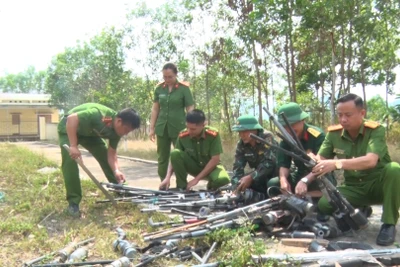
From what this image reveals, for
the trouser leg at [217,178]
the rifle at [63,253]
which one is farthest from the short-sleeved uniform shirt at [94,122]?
the rifle at [63,253]

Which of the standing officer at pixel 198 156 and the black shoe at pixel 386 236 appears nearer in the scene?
the black shoe at pixel 386 236

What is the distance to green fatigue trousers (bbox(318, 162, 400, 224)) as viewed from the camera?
348 cm

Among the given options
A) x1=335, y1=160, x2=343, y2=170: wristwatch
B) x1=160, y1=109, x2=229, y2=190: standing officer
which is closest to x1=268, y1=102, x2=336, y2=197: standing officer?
x1=335, y1=160, x2=343, y2=170: wristwatch

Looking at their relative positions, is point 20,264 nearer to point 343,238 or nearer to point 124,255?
point 124,255

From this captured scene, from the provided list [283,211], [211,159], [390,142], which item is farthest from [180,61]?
[283,211]

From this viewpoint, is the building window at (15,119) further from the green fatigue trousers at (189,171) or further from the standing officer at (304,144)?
the standing officer at (304,144)

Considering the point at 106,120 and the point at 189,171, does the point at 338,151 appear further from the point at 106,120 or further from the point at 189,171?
the point at 106,120

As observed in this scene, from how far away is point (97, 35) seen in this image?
22.7 metres

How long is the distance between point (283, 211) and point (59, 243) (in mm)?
1956

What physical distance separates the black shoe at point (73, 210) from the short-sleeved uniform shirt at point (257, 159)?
1.73 meters

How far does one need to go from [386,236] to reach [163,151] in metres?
3.54

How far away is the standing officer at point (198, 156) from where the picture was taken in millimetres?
5180

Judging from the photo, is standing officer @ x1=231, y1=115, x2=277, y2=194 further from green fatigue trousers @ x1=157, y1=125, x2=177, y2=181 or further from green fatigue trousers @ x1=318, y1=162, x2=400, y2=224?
green fatigue trousers @ x1=157, y1=125, x2=177, y2=181

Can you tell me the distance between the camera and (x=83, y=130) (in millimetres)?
4992
